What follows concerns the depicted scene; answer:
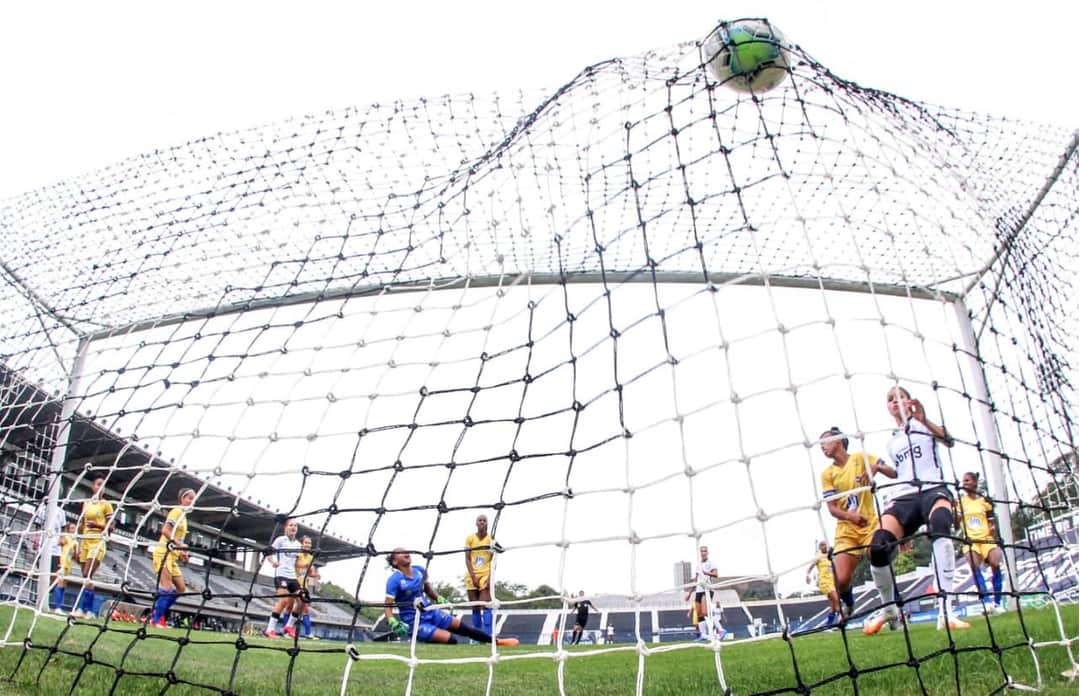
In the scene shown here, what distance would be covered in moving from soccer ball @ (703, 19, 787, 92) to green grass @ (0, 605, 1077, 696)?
2725mm

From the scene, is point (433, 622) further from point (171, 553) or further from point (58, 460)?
point (58, 460)

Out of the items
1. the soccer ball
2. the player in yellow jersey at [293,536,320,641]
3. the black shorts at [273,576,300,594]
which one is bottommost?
the player in yellow jersey at [293,536,320,641]

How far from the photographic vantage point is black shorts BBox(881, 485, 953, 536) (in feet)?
13.2

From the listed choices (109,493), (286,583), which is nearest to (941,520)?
(286,583)

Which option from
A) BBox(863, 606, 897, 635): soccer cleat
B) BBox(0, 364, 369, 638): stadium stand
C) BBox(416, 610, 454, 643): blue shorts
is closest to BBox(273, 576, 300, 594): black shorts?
BBox(0, 364, 369, 638): stadium stand

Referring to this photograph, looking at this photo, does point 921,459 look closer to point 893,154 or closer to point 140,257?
point 893,154

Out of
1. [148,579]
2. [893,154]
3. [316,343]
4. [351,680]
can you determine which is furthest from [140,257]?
[148,579]

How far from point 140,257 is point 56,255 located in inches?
32.7

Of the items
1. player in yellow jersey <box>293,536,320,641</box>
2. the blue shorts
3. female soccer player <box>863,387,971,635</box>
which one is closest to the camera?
player in yellow jersey <box>293,536,320,641</box>

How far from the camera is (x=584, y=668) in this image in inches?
186

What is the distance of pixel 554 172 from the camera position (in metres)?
4.94

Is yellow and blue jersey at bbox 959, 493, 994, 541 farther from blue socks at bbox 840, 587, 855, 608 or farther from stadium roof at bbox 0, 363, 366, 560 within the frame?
stadium roof at bbox 0, 363, 366, 560

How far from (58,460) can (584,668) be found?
4286mm

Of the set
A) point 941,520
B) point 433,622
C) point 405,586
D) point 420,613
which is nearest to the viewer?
point 941,520
